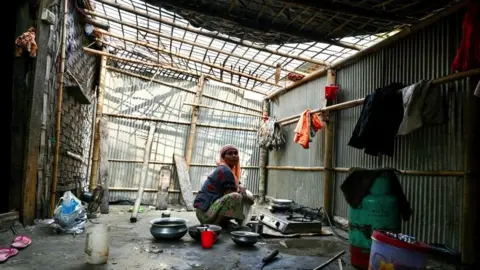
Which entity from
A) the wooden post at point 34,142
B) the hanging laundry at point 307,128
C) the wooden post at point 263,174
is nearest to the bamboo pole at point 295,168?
the wooden post at point 263,174

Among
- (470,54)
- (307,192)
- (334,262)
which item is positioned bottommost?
(334,262)

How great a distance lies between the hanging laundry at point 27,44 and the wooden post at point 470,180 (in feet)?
18.1

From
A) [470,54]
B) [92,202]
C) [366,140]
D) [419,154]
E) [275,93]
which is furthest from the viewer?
[275,93]

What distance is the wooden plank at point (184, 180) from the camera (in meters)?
8.55

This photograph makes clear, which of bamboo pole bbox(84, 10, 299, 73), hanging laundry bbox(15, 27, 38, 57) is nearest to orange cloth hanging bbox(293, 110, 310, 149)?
bamboo pole bbox(84, 10, 299, 73)

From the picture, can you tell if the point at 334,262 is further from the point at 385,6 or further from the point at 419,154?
the point at 385,6

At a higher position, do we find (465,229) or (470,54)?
(470,54)

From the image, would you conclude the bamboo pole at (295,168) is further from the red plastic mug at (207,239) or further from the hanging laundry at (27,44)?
the hanging laundry at (27,44)

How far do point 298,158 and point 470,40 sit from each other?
4622 mm

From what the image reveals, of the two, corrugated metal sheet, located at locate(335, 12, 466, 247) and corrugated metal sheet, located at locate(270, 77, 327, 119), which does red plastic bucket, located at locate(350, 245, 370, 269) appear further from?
corrugated metal sheet, located at locate(270, 77, 327, 119)

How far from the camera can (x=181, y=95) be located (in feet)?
31.9

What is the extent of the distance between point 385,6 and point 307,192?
4156 millimetres

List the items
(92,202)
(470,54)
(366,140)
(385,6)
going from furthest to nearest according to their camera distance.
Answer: (92,202) < (366,140) < (385,6) < (470,54)

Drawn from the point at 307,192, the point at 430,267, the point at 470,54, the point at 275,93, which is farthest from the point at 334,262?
the point at 275,93
